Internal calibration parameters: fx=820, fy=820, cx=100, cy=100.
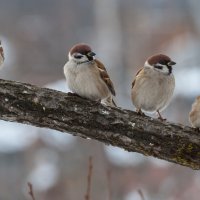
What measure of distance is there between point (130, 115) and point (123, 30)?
49.6 ft

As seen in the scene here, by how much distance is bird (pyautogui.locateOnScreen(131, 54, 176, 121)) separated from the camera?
180 inches

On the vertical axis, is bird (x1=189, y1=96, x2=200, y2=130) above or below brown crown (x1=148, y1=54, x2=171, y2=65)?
below

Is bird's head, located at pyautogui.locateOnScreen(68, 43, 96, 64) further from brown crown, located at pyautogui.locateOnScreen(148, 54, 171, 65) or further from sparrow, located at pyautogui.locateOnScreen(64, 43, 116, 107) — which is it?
brown crown, located at pyautogui.locateOnScreen(148, 54, 171, 65)

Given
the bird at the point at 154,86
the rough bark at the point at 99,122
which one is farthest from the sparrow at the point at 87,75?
the rough bark at the point at 99,122

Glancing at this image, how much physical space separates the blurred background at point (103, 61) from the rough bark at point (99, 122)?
9.61ft

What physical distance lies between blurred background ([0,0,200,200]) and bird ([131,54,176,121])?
7.76 feet

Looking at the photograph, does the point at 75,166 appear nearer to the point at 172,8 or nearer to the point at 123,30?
the point at 123,30

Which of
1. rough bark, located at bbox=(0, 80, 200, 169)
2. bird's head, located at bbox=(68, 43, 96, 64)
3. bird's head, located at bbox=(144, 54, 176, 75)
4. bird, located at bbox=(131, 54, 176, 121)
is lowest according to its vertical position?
rough bark, located at bbox=(0, 80, 200, 169)

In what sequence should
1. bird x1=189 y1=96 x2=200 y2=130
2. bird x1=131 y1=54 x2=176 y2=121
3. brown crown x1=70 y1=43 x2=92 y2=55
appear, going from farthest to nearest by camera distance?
bird x1=131 y1=54 x2=176 y2=121
brown crown x1=70 y1=43 x2=92 y2=55
bird x1=189 y1=96 x2=200 y2=130

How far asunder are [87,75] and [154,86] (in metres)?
0.38

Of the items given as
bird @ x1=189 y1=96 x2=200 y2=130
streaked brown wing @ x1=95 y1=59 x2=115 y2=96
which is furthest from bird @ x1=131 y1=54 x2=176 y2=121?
bird @ x1=189 y1=96 x2=200 y2=130

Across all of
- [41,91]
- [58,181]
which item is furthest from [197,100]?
[58,181]

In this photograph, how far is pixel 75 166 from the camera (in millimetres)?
11969

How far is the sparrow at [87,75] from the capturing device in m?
4.49
